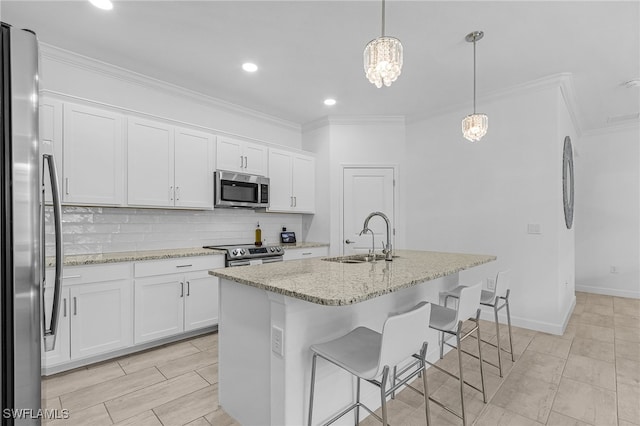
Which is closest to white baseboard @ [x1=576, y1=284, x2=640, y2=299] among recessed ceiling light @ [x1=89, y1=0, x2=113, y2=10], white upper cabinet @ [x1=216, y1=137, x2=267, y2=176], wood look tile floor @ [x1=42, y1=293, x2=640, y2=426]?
wood look tile floor @ [x1=42, y1=293, x2=640, y2=426]

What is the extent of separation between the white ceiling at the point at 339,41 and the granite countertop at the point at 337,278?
181 cm

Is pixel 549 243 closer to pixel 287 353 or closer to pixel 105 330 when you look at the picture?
pixel 287 353

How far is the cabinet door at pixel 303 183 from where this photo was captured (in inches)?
178

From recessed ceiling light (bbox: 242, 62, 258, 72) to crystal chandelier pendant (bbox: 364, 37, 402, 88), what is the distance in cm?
167

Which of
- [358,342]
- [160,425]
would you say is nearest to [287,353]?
[358,342]

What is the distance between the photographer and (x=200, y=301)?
10.4 ft

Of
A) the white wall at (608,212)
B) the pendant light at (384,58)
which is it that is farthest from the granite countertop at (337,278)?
the white wall at (608,212)

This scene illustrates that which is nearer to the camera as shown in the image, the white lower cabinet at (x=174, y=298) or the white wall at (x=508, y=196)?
the white lower cabinet at (x=174, y=298)

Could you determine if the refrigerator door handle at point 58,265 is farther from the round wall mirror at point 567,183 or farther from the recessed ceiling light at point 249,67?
the round wall mirror at point 567,183

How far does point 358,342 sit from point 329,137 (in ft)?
11.5

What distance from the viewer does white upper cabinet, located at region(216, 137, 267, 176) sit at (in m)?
3.67

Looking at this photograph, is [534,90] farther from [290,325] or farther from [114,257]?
[114,257]

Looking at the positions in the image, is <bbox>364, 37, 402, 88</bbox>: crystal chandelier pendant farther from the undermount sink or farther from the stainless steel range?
the stainless steel range

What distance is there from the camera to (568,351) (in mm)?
2902
